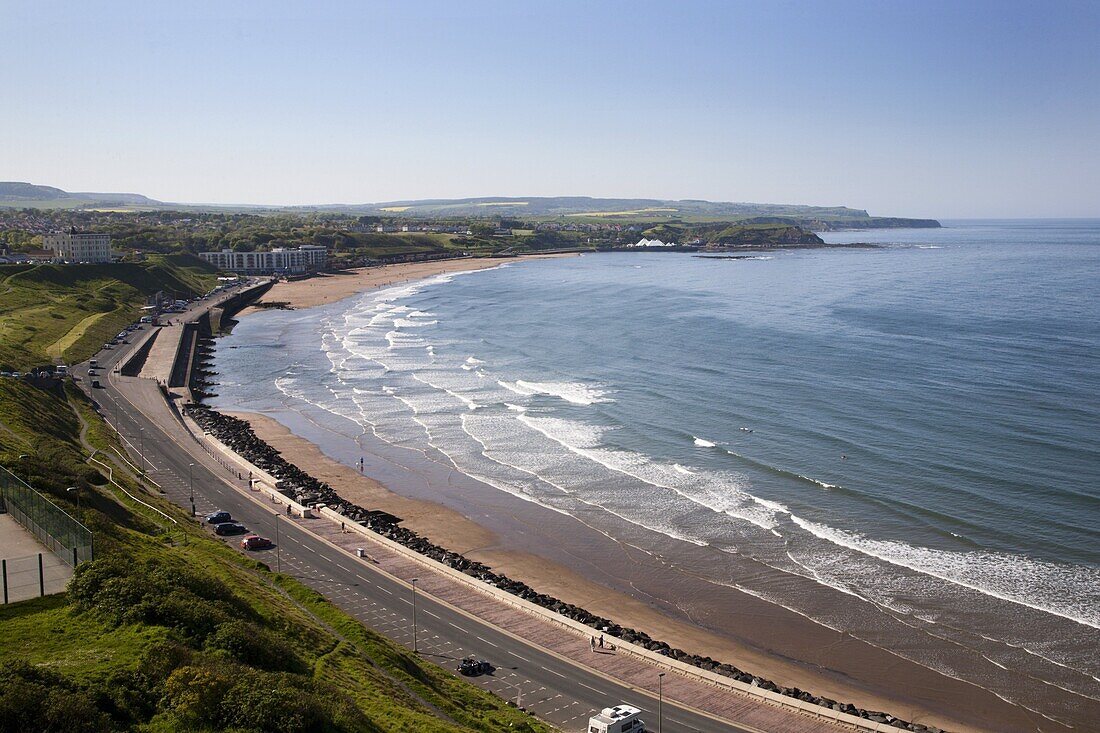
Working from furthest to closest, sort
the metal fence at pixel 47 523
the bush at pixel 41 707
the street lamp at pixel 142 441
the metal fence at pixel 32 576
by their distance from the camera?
the street lamp at pixel 142 441, the metal fence at pixel 47 523, the metal fence at pixel 32 576, the bush at pixel 41 707

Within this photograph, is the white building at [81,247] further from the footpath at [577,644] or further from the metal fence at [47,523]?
the metal fence at [47,523]

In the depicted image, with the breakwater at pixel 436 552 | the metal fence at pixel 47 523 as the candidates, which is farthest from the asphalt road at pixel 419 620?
the metal fence at pixel 47 523

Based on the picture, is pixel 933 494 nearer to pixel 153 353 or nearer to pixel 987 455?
pixel 987 455

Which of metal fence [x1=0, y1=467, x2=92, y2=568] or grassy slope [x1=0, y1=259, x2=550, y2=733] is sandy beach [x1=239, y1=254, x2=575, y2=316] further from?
grassy slope [x1=0, y1=259, x2=550, y2=733]

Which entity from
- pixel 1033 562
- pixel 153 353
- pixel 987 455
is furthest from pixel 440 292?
pixel 1033 562

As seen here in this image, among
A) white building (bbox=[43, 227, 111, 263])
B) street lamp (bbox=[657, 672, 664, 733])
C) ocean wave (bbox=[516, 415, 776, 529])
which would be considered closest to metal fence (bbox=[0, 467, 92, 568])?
street lamp (bbox=[657, 672, 664, 733])

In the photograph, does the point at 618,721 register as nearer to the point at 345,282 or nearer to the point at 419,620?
the point at 419,620
